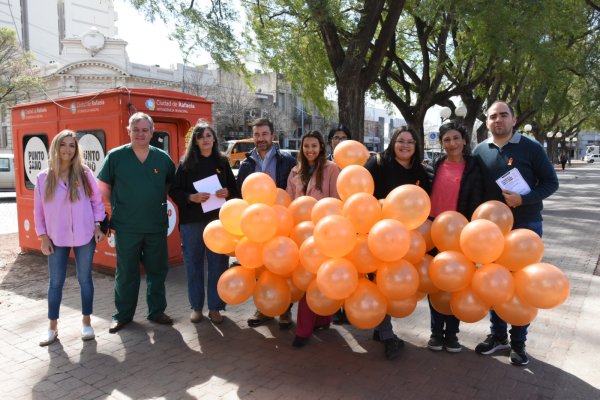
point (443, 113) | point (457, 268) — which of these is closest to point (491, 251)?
point (457, 268)

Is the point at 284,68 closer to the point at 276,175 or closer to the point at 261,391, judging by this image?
the point at 276,175

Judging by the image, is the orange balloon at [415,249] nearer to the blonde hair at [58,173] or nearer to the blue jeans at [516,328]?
the blue jeans at [516,328]

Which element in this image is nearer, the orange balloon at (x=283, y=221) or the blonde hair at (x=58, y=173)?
the orange balloon at (x=283, y=221)

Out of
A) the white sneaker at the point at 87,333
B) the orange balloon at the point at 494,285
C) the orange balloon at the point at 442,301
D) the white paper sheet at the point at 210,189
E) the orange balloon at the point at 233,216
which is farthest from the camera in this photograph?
the white paper sheet at the point at 210,189

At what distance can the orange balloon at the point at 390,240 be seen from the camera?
3025mm

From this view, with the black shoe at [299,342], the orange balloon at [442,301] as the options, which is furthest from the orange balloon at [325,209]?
the black shoe at [299,342]

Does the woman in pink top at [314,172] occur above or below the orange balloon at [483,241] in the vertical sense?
above

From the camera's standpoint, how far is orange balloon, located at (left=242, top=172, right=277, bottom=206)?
373 centimetres

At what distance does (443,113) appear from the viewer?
19.2 m

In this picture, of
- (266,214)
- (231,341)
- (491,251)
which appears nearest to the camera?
(491,251)

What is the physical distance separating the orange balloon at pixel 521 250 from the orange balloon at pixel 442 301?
Answer: 0.53 metres

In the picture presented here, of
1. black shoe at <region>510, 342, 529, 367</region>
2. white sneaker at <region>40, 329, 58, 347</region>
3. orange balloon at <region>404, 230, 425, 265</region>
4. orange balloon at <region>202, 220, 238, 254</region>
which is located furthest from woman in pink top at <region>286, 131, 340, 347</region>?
white sneaker at <region>40, 329, 58, 347</region>

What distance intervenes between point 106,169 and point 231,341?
197 centimetres

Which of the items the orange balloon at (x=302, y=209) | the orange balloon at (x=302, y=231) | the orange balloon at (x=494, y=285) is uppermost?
the orange balloon at (x=302, y=209)
